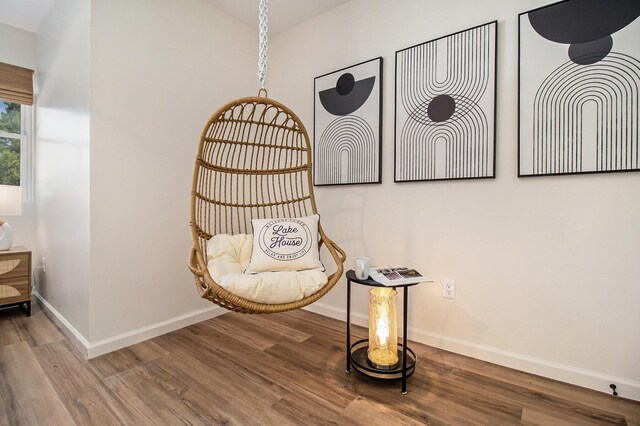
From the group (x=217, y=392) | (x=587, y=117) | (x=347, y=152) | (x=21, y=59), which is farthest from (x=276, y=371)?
(x=21, y=59)

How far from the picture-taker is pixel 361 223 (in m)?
2.29

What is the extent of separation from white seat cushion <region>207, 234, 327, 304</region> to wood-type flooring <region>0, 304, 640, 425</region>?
0.49 meters

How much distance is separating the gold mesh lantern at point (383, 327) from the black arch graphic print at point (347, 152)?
912mm

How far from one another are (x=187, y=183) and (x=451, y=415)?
215 cm

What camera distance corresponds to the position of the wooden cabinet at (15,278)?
7.50 ft

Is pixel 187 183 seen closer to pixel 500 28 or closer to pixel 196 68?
pixel 196 68

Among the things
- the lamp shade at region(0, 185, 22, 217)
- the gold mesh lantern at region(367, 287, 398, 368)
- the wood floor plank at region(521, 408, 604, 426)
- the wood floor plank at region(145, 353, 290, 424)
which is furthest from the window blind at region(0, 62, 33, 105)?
the wood floor plank at region(521, 408, 604, 426)

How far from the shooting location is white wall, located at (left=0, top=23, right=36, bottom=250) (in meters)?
2.59

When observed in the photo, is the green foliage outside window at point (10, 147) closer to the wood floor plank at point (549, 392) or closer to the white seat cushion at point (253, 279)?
the white seat cushion at point (253, 279)

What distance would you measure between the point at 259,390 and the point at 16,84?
3.34 metres

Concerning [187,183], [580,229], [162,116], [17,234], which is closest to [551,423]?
[580,229]

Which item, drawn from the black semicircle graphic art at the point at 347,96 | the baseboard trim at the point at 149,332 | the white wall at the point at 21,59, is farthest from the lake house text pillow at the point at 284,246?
the white wall at the point at 21,59

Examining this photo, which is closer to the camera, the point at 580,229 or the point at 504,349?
the point at 580,229

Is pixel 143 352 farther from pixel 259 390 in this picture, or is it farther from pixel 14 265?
pixel 14 265
